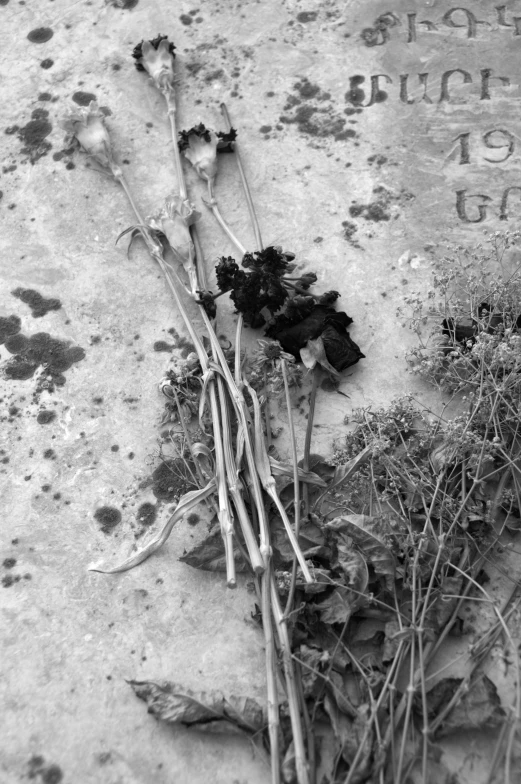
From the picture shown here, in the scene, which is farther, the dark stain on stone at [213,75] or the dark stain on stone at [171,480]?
the dark stain on stone at [213,75]

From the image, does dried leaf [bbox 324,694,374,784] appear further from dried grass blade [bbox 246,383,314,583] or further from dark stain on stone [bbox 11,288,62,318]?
dark stain on stone [bbox 11,288,62,318]

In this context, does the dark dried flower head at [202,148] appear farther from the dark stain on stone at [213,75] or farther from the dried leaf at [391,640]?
the dried leaf at [391,640]

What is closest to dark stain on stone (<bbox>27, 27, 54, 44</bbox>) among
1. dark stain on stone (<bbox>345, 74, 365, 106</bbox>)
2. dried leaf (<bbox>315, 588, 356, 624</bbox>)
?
dark stain on stone (<bbox>345, 74, 365, 106</bbox>)

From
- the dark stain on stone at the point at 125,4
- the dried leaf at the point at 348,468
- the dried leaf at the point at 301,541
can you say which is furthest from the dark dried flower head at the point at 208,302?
the dark stain on stone at the point at 125,4

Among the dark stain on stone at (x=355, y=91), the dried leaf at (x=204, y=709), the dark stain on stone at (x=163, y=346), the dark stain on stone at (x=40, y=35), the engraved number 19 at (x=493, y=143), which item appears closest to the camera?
the dried leaf at (x=204, y=709)

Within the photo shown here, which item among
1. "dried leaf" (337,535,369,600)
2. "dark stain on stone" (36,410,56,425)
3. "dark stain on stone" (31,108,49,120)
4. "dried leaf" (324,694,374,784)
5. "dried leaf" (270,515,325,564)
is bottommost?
"dried leaf" (324,694,374,784)

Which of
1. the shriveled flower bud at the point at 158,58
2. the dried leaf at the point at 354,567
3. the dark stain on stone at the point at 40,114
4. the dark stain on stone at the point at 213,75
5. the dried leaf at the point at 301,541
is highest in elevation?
the shriveled flower bud at the point at 158,58

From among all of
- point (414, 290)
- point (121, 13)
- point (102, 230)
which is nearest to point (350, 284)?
point (414, 290)
